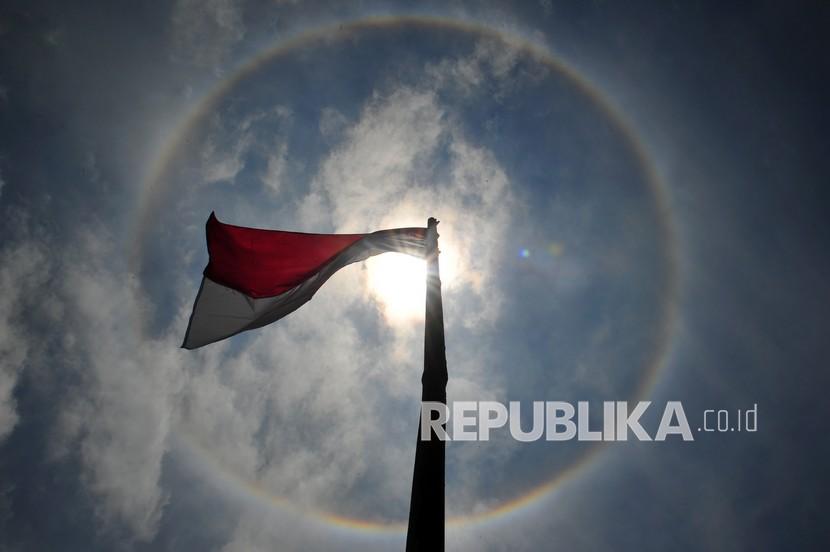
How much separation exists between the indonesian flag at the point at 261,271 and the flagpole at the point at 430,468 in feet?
10.3

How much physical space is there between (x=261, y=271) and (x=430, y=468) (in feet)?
17.9

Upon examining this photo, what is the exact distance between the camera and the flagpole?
4059 millimetres

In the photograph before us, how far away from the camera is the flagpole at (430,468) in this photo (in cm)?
406

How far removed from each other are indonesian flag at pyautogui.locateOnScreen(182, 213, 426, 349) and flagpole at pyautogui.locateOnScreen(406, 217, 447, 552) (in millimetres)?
3134

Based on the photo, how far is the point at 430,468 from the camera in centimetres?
434

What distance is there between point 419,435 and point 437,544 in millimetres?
908

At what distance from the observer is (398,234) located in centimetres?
816

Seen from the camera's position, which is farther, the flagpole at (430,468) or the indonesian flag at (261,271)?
the indonesian flag at (261,271)

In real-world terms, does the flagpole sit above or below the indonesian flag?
below

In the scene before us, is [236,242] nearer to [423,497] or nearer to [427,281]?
[427,281]

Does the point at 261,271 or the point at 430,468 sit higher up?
the point at 261,271

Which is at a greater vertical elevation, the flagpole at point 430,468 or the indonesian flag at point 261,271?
the indonesian flag at point 261,271

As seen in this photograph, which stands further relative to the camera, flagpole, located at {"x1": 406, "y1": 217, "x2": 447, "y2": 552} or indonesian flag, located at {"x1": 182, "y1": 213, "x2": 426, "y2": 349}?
indonesian flag, located at {"x1": 182, "y1": 213, "x2": 426, "y2": 349}

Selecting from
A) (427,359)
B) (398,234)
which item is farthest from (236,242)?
(427,359)
